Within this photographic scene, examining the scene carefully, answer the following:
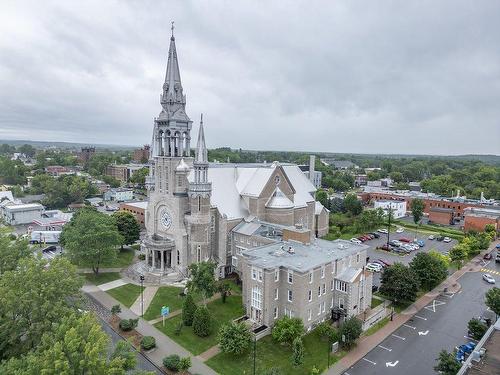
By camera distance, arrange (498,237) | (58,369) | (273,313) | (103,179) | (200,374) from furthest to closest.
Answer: (103,179), (498,237), (273,313), (200,374), (58,369)

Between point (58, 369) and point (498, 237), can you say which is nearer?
point (58, 369)

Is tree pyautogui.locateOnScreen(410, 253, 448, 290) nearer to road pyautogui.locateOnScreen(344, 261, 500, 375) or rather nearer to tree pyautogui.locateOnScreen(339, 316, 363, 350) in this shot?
road pyautogui.locateOnScreen(344, 261, 500, 375)

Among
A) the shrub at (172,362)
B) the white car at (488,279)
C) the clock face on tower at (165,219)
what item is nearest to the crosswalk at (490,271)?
the white car at (488,279)

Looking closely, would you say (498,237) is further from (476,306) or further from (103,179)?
(103,179)

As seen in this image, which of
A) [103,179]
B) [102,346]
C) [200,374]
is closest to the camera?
[102,346]

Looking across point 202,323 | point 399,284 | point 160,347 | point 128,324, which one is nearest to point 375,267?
point 399,284

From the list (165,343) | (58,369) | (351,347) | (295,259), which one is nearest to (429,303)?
(351,347)

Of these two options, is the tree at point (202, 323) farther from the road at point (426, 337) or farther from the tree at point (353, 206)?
the tree at point (353, 206)

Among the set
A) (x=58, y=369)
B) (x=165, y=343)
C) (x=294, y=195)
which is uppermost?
(x=294, y=195)

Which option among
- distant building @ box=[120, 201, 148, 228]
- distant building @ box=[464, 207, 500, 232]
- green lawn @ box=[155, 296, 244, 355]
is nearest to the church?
green lawn @ box=[155, 296, 244, 355]
